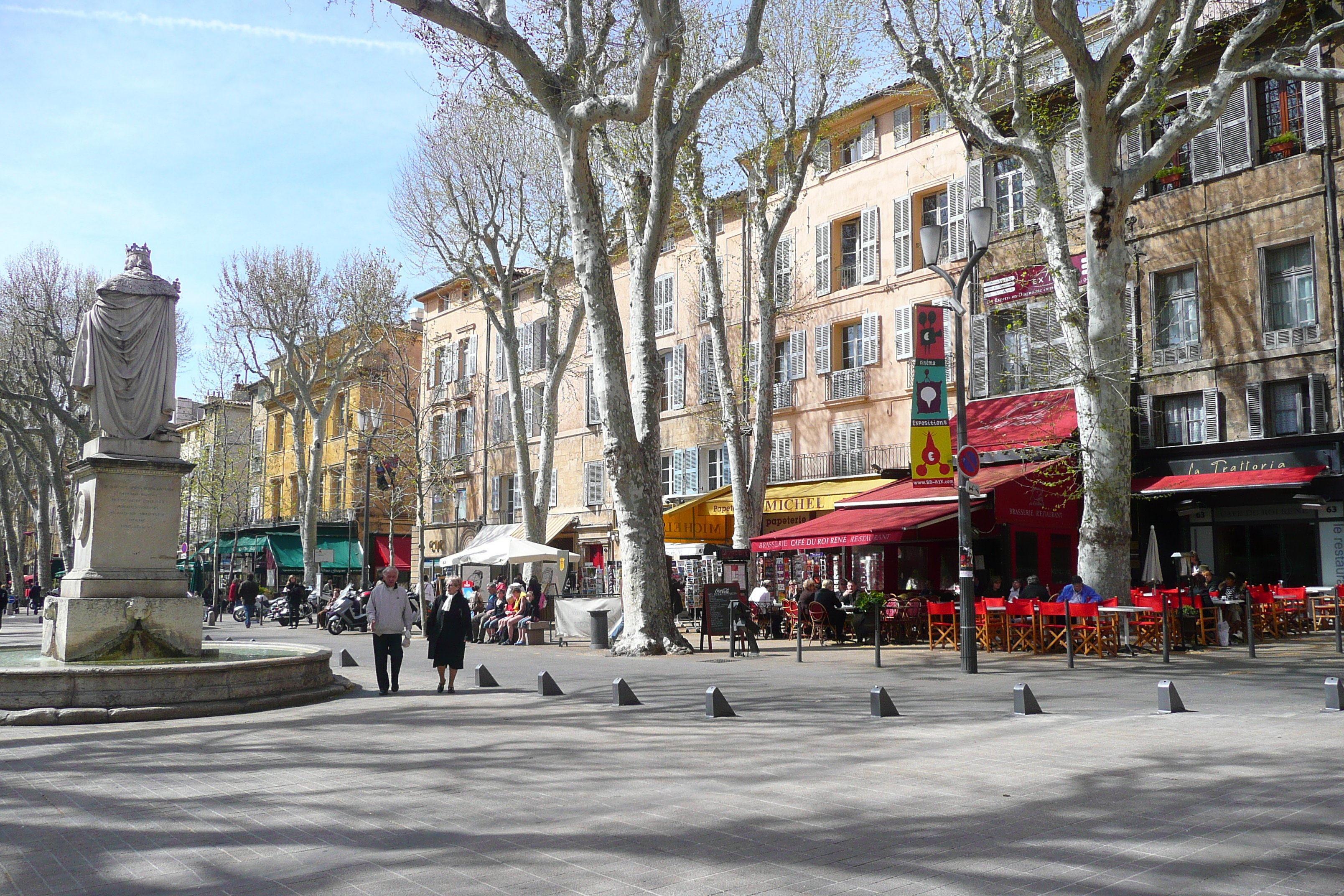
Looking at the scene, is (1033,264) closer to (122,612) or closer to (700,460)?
(700,460)

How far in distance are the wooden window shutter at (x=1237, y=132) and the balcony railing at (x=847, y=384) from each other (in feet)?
29.2

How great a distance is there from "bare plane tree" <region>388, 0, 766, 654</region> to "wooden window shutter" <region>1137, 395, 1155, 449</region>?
33.3ft

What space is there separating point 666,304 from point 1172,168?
15089mm

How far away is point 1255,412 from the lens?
20.2 m

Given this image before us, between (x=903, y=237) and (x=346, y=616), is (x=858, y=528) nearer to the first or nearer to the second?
(x=903, y=237)

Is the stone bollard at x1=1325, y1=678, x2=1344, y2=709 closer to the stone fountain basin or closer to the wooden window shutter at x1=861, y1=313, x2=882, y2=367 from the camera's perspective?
the stone fountain basin

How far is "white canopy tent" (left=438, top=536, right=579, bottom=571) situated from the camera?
23.9 meters

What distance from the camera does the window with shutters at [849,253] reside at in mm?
27859

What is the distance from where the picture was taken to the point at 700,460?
102ft

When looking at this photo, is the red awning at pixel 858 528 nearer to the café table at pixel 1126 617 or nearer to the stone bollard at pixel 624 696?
the café table at pixel 1126 617

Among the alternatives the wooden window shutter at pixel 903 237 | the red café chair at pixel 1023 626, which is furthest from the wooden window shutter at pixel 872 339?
the red café chair at pixel 1023 626

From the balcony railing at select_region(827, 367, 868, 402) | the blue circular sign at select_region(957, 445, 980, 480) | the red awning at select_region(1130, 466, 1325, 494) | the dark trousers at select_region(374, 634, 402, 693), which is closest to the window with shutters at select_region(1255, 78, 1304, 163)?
the red awning at select_region(1130, 466, 1325, 494)

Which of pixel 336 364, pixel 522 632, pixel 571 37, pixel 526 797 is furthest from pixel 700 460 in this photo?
pixel 526 797

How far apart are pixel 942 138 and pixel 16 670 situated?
2198 centimetres
